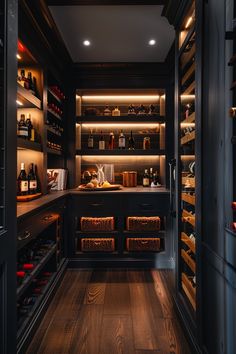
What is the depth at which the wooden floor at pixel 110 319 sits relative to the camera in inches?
80.6

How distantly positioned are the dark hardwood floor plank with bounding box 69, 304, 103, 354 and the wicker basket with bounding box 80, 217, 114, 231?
1.19 metres

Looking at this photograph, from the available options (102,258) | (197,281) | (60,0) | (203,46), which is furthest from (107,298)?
(60,0)

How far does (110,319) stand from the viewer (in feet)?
7.98

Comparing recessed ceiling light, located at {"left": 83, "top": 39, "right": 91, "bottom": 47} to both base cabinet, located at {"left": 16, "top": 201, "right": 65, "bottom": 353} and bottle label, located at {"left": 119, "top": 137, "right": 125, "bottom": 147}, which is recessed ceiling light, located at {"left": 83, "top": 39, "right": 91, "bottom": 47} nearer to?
bottle label, located at {"left": 119, "top": 137, "right": 125, "bottom": 147}

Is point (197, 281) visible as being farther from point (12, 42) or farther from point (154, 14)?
point (154, 14)

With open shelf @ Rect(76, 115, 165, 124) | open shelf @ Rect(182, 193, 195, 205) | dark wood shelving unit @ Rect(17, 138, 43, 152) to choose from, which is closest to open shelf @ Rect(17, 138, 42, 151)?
dark wood shelving unit @ Rect(17, 138, 43, 152)

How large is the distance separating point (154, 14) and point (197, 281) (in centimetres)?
231

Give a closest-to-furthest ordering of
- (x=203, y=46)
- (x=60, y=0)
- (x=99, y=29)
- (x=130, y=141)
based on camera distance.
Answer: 1. (x=203, y=46)
2. (x=60, y=0)
3. (x=99, y=29)
4. (x=130, y=141)

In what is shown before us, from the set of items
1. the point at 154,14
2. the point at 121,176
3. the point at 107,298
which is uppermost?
the point at 154,14

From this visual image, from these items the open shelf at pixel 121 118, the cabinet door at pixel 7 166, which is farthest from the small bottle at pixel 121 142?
the cabinet door at pixel 7 166

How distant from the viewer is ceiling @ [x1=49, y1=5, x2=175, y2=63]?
8.82 ft

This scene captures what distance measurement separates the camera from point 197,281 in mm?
1854

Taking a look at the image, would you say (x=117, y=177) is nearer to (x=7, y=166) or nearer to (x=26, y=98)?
(x=26, y=98)

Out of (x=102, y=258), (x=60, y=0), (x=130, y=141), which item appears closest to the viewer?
(x=60, y=0)
